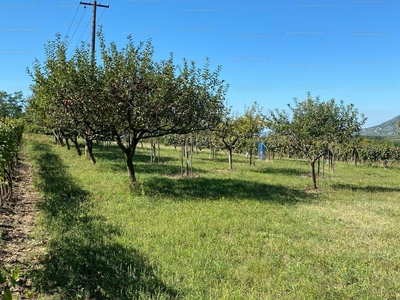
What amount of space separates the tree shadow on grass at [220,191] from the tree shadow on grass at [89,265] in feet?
13.6

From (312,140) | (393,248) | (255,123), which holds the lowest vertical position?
(393,248)

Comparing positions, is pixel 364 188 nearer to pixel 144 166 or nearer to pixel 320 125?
pixel 320 125

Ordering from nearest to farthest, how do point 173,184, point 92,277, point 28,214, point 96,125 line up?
point 92,277 < point 28,214 < point 96,125 < point 173,184

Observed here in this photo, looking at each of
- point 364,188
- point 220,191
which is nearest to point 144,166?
point 220,191

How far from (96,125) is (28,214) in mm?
4600

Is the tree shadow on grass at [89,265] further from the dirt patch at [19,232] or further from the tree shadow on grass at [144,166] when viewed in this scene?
the tree shadow on grass at [144,166]

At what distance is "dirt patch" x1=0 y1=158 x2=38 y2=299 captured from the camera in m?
5.16

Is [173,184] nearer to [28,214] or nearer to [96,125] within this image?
[96,125]

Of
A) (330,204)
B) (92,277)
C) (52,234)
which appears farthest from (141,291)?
(330,204)

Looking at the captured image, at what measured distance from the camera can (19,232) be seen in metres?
6.91

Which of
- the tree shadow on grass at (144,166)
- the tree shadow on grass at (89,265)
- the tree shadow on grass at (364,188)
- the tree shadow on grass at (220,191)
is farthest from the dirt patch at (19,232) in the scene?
the tree shadow on grass at (364,188)

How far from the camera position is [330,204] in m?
11.8

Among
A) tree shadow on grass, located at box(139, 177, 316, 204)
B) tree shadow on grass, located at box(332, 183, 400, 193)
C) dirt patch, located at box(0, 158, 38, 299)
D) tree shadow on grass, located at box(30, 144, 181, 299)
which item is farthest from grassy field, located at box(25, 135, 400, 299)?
tree shadow on grass, located at box(332, 183, 400, 193)

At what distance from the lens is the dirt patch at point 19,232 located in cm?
516
